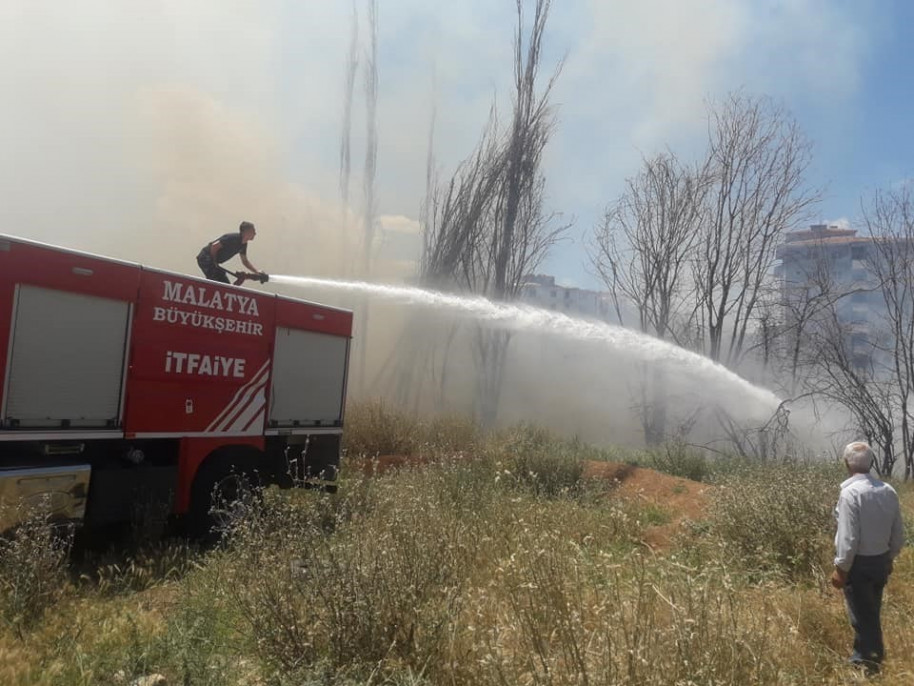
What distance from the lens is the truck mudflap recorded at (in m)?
4.72

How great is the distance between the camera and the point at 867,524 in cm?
412

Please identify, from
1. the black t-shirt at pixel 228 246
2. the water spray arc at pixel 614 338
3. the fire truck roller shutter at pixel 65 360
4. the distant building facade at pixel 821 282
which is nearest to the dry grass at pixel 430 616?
Answer: the fire truck roller shutter at pixel 65 360

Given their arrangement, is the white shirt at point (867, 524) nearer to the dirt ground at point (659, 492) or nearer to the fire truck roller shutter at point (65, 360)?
the dirt ground at point (659, 492)

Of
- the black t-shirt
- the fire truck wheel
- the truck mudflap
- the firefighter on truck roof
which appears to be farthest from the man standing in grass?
the black t-shirt

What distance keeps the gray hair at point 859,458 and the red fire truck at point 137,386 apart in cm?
358

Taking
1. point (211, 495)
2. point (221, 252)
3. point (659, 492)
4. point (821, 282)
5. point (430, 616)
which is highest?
point (821, 282)

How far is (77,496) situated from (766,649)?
15.3 feet

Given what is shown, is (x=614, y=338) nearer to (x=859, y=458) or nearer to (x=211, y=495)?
(x=211, y=495)

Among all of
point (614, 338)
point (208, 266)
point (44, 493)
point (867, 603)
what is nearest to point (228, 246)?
point (208, 266)

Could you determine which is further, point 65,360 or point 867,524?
point 65,360

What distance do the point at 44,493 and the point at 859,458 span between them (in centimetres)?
535

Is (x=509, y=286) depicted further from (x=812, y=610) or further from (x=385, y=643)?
(x=385, y=643)

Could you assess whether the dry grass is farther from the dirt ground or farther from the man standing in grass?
the dirt ground

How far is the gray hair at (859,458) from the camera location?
429 cm
